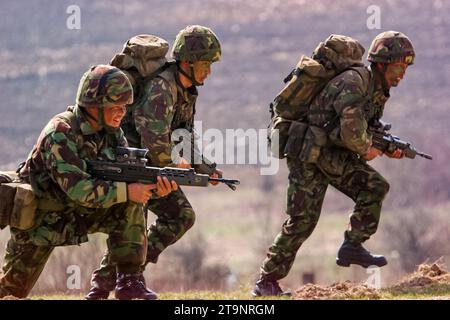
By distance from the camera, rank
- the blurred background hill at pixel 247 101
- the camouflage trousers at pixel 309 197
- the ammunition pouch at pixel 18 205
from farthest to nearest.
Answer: the blurred background hill at pixel 247 101, the camouflage trousers at pixel 309 197, the ammunition pouch at pixel 18 205

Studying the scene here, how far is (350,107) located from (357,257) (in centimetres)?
161

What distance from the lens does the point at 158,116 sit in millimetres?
16250

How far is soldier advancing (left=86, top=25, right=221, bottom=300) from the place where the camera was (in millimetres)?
16250

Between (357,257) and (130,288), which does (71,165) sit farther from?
(357,257)

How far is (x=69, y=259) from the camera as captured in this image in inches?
1241

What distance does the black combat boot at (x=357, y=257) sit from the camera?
1791cm

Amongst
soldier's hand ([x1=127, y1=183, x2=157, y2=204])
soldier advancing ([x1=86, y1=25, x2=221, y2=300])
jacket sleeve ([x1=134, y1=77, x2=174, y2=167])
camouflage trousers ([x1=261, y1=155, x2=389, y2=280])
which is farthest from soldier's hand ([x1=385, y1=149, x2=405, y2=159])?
soldier's hand ([x1=127, y1=183, x2=157, y2=204])

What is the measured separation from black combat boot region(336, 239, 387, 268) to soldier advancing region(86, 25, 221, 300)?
1.72 m

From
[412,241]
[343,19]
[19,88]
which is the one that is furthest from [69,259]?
[343,19]

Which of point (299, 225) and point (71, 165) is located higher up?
point (71, 165)

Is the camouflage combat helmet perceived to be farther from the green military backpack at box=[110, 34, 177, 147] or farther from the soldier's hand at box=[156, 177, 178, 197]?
the soldier's hand at box=[156, 177, 178, 197]

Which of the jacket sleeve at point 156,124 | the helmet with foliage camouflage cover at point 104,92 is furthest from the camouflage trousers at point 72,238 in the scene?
the jacket sleeve at point 156,124

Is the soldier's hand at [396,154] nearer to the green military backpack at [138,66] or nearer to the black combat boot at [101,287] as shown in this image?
the green military backpack at [138,66]

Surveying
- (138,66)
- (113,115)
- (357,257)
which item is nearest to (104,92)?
(113,115)
